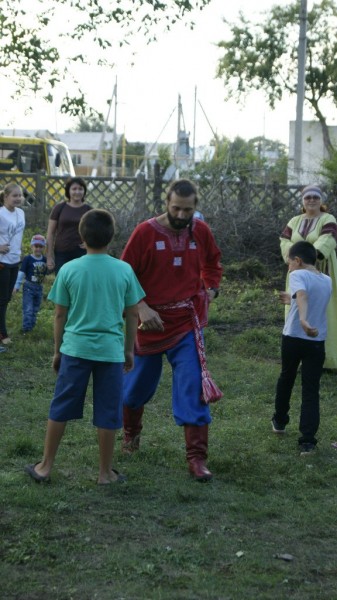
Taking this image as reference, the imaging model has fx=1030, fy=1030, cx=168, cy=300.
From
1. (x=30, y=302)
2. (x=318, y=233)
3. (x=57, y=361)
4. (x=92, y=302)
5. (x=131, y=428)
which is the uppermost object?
(x=318, y=233)

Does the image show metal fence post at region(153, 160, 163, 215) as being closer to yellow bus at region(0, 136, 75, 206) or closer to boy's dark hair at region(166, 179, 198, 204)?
yellow bus at region(0, 136, 75, 206)

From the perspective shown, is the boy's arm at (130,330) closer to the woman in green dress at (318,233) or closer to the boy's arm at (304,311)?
the boy's arm at (304,311)

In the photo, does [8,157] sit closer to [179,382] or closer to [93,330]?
[179,382]

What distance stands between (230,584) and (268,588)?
0.54ft

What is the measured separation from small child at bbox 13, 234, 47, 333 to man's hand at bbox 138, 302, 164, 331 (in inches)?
208

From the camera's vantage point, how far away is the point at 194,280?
21.0ft

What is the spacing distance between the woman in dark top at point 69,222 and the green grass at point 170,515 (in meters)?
2.28

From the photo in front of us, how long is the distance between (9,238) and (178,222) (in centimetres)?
493

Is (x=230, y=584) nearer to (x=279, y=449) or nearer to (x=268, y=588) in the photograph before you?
(x=268, y=588)

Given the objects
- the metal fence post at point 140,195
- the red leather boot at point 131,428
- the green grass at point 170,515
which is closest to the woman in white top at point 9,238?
the green grass at point 170,515

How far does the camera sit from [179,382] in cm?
626

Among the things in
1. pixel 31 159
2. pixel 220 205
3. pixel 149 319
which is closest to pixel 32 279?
pixel 149 319

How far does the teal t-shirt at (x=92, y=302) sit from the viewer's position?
576cm

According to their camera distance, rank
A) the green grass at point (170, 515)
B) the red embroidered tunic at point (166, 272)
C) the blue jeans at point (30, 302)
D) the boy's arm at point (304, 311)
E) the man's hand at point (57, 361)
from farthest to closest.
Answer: the blue jeans at point (30, 302), the boy's arm at point (304, 311), the red embroidered tunic at point (166, 272), the man's hand at point (57, 361), the green grass at point (170, 515)
